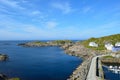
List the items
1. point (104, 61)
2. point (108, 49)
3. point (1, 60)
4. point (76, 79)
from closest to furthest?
point (76, 79)
point (104, 61)
point (1, 60)
point (108, 49)

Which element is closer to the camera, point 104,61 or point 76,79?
point 76,79

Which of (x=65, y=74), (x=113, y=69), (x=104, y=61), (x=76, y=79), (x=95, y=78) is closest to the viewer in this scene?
(x=95, y=78)

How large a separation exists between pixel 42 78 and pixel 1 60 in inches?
1892

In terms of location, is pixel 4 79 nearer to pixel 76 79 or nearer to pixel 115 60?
pixel 76 79

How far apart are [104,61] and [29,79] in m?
42.8

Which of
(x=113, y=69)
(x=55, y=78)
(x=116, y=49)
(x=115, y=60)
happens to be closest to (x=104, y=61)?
(x=115, y=60)

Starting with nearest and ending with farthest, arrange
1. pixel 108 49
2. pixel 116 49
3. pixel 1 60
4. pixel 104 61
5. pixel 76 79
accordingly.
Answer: pixel 76 79
pixel 104 61
pixel 1 60
pixel 116 49
pixel 108 49

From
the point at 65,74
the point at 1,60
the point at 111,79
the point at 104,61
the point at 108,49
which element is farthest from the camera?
the point at 108,49

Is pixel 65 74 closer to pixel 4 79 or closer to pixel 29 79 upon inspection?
pixel 29 79

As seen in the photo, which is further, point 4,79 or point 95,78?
point 4,79

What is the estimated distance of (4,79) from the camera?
56.2m

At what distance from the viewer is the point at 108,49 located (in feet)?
411

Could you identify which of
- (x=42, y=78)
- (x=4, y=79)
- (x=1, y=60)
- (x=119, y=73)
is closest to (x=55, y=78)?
(x=42, y=78)

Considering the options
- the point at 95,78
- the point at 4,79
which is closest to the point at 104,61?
the point at 95,78
